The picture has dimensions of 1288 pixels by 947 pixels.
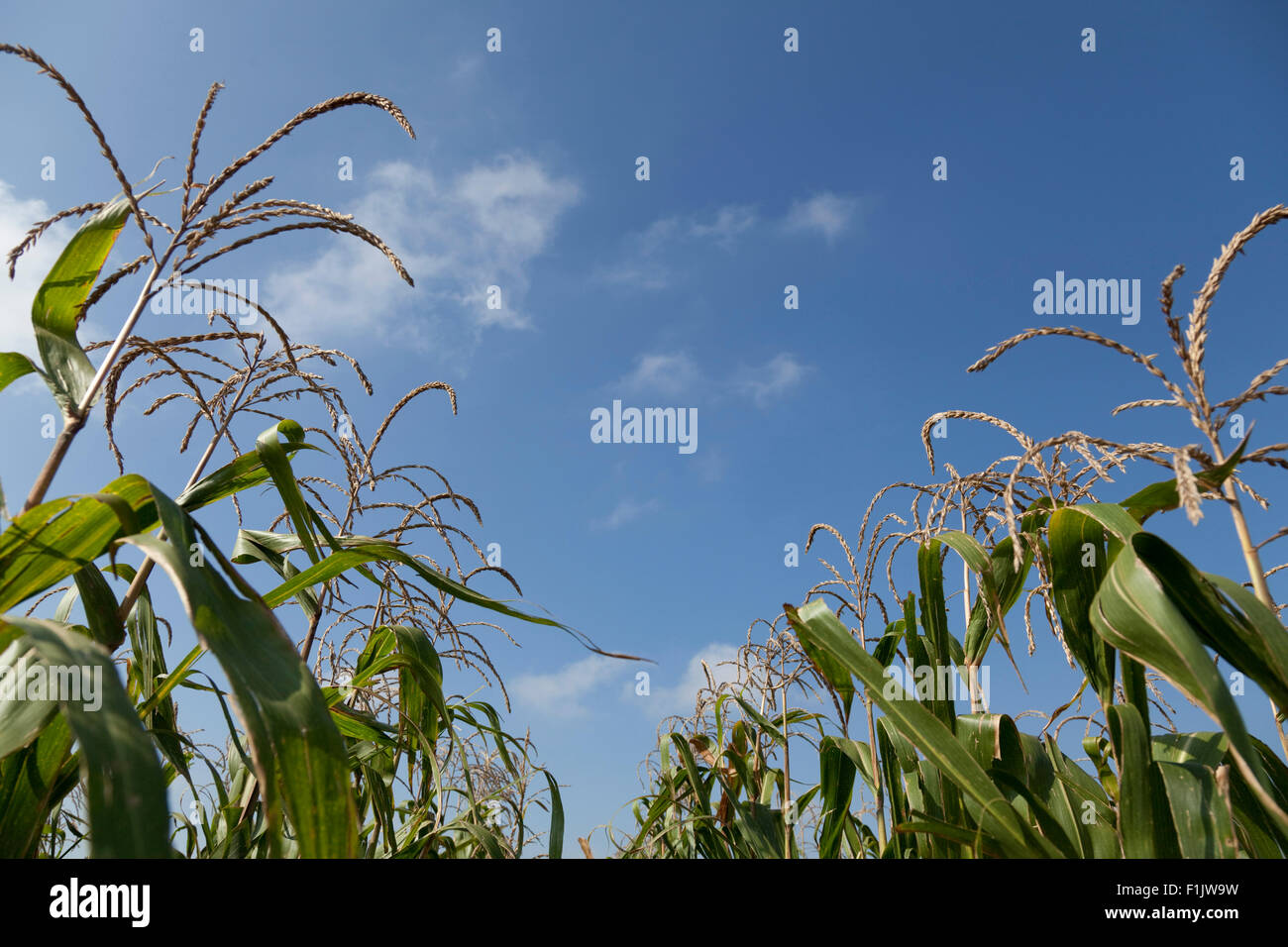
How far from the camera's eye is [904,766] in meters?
1.74

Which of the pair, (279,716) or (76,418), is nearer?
(279,716)

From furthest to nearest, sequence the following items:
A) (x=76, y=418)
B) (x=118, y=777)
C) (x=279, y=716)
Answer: (x=76, y=418) → (x=279, y=716) → (x=118, y=777)

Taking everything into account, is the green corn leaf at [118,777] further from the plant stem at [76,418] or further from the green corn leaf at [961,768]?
the green corn leaf at [961,768]

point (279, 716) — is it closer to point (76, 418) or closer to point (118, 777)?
point (118, 777)

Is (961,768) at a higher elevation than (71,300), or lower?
lower

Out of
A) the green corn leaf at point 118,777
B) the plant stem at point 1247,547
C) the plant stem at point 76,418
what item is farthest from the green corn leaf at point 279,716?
the plant stem at point 1247,547

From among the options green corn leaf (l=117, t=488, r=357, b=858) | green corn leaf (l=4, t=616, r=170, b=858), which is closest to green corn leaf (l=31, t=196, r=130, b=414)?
green corn leaf (l=117, t=488, r=357, b=858)

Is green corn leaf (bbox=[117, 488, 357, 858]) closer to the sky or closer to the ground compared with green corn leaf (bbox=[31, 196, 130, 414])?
closer to the ground

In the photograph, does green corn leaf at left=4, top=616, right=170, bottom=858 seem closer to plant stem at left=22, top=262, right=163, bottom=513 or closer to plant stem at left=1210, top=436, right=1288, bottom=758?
plant stem at left=22, top=262, right=163, bottom=513

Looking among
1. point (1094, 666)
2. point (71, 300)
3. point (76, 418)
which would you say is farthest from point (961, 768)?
point (71, 300)
